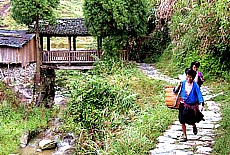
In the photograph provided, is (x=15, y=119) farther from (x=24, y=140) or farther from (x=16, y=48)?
(x=16, y=48)

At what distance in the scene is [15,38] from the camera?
1839 centimetres

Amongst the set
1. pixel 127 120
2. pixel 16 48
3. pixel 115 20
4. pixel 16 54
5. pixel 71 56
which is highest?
pixel 115 20

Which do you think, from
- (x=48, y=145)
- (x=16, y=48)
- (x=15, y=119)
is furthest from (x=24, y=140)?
(x=16, y=48)

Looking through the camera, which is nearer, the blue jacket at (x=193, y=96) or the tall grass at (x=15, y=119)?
the blue jacket at (x=193, y=96)

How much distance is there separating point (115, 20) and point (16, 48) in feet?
18.0

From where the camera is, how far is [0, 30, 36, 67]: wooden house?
17.8 metres

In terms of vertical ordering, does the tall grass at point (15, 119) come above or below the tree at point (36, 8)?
below

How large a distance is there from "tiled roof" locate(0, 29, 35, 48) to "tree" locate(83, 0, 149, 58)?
133 inches

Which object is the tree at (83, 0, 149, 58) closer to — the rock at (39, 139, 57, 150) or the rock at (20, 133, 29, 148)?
the rock at (20, 133, 29, 148)

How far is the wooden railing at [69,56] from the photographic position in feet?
61.0

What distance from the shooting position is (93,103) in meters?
9.56

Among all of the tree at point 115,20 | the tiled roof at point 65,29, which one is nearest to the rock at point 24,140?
the tree at point 115,20

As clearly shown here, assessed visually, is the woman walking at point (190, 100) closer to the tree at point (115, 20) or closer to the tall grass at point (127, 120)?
the tall grass at point (127, 120)

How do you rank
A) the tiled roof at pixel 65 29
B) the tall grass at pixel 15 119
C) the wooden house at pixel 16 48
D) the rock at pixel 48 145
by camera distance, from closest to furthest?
the rock at pixel 48 145, the tall grass at pixel 15 119, the wooden house at pixel 16 48, the tiled roof at pixel 65 29
